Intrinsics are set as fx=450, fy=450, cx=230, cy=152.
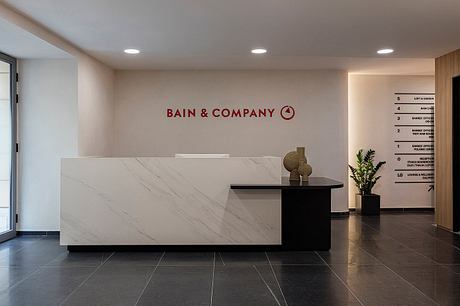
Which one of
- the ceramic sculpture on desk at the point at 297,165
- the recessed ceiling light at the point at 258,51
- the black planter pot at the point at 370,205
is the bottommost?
the black planter pot at the point at 370,205

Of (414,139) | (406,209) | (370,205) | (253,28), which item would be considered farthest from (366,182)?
(253,28)

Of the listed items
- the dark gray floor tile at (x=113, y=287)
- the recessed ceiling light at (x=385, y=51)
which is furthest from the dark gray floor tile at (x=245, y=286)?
the recessed ceiling light at (x=385, y=51)

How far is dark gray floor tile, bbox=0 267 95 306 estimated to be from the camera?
387 centimetres

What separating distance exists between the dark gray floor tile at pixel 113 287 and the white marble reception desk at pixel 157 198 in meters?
0.83

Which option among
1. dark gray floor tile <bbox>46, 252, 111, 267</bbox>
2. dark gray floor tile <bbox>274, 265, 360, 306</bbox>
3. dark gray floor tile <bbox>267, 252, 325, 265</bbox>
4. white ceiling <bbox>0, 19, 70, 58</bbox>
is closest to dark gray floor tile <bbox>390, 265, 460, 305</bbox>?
dark gray floor tile <bbox>274, 265, 360, 306</bbox>

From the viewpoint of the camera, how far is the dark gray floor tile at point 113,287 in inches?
151

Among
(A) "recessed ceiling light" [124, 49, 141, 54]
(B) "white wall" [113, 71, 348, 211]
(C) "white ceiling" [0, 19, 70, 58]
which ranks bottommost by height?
(B) "white wall" [113, 71, 348, 211]

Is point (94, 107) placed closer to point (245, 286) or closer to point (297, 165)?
point (297, 165)

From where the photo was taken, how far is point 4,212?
652cm

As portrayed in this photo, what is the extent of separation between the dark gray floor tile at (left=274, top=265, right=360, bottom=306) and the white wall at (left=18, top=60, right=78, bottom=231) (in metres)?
3.71

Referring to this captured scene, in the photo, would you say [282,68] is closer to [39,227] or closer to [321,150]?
[321,150]

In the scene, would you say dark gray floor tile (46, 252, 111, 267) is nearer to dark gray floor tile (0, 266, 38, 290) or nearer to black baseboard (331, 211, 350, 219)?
dark gray floor tile (0, 266, 38, 290)

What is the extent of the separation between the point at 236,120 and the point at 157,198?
11.4ft

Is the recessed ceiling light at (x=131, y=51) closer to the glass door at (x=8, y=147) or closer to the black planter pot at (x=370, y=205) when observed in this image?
the glass door at (x=8, y=147)
